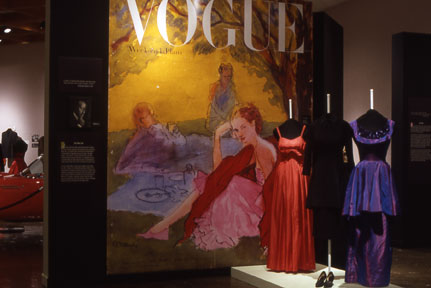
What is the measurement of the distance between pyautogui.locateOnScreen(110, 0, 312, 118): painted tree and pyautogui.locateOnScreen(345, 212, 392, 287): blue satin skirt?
5.28 ft

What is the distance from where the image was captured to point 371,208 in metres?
4.58

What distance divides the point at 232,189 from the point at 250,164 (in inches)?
11.7

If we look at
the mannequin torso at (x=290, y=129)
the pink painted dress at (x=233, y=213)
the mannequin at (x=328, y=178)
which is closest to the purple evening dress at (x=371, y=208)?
the mannequin at (x=328, y=178)

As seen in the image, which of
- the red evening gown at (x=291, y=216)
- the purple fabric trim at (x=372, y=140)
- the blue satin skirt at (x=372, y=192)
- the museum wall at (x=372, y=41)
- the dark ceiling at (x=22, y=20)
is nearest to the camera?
the blue satin skirt at (x=372, y=192)

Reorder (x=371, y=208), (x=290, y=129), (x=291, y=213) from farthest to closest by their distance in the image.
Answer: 1. (x=290, y=129)
2. (x=291, y=213)
3. (x=371, y=208)

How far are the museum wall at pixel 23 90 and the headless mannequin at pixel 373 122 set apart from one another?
9.89 meters

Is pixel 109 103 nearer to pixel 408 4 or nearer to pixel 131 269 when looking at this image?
pixel 131 269

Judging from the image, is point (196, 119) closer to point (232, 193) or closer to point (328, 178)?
point (232, 193)

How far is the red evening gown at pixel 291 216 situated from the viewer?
5328mm

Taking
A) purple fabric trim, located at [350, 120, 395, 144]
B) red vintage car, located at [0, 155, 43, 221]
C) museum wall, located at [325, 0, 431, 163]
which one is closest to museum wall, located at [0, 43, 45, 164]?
red vintage car, located at [0, 155, 43, 221]

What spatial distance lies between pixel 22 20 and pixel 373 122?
8.56m

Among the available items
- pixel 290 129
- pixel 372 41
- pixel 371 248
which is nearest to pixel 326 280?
pixel 371 248

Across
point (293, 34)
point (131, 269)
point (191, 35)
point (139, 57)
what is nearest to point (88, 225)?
point (131, 269)

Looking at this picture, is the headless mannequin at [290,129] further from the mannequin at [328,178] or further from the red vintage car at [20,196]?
the red vintage car at [20,196]
